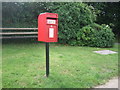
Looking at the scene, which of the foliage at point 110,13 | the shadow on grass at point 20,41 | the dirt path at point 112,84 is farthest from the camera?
the foliage at point 110,13

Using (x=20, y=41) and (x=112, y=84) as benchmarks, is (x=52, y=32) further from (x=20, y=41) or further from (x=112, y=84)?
(x=20, y=41)

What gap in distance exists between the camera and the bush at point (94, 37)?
26.4ft

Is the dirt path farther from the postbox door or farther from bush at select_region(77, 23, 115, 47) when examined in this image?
bush at select_region(77, 23, 115, 47)

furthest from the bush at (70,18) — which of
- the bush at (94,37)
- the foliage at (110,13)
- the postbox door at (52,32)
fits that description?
the foliage at (110,13)

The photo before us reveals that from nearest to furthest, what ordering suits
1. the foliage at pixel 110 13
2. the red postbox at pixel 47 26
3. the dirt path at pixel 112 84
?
the dirt path at pixel 112 84, the red postbox at pixel 47 26, the foliage at pixel 110 13

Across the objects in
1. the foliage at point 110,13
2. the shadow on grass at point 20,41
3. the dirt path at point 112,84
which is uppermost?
the foliage at point 110,13

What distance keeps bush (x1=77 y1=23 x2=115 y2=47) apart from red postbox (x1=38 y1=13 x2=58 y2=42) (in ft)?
17.4

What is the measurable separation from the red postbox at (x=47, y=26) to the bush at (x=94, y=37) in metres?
5.30

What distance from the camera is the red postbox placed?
297 centimetres

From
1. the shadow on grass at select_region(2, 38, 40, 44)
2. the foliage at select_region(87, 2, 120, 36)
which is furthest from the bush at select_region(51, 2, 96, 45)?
the foliage at select_region(87, 2, 120, 36)

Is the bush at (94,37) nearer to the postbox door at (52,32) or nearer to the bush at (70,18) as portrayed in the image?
the bush at (70,18)

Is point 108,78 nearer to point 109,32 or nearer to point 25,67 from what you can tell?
point 25,67

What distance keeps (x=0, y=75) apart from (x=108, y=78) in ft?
8.82

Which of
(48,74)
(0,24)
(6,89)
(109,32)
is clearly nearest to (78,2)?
(109,32)
